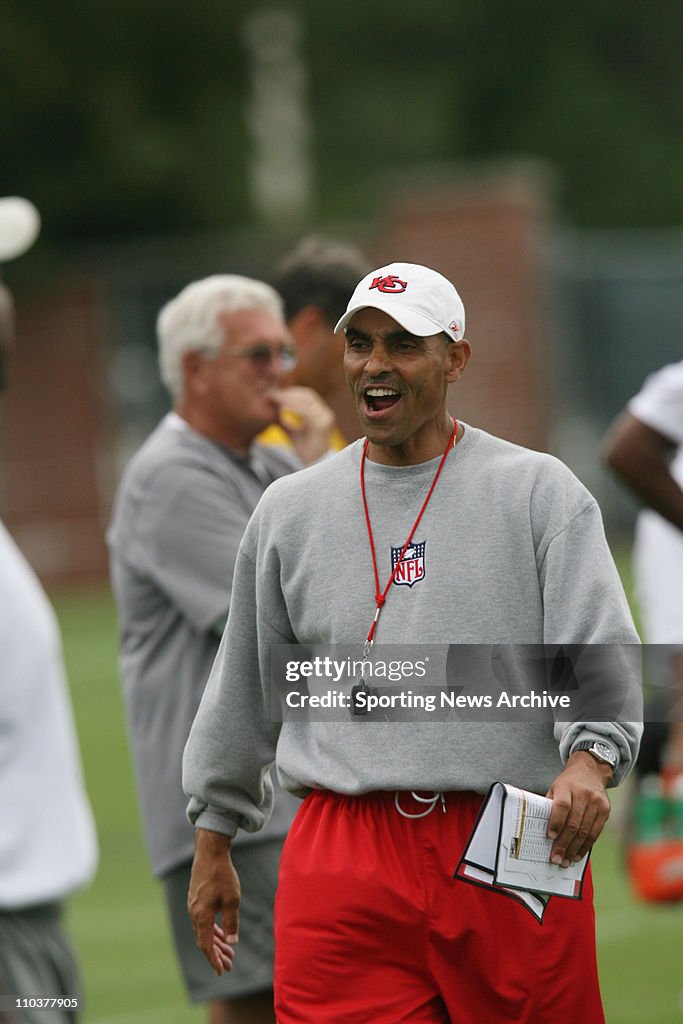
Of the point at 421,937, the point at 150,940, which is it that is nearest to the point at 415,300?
the point at 421,937

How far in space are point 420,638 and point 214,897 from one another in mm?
695

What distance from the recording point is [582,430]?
29359 mm

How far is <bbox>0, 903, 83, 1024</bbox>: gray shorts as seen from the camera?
4273 millimetres

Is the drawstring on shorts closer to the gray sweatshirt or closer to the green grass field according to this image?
the gray sweatshirt

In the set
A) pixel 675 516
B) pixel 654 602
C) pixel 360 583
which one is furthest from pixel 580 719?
pixel 654 602

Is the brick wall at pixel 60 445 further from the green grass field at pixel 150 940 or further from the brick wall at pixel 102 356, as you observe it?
the green grass field at pixel 150 940

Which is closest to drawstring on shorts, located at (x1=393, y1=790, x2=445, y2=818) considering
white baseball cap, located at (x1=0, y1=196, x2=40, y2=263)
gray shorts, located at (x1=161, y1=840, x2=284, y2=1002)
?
gray shorts, located at (x1=161, y1=840, x2=284, y2=1002)

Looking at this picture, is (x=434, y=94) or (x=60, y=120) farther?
(x=434, y=94)

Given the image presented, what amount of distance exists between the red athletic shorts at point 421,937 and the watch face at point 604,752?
30 centimetres

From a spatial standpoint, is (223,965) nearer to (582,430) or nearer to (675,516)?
(675,516)

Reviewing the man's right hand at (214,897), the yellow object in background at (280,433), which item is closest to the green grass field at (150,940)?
the yellow object in background at (280,433)

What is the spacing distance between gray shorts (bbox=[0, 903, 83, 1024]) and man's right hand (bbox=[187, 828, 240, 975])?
1.58 feet

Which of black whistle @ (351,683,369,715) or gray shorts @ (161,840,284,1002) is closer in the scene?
black whistle @ (351,683,369,715)

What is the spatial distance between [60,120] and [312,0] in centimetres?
1263
